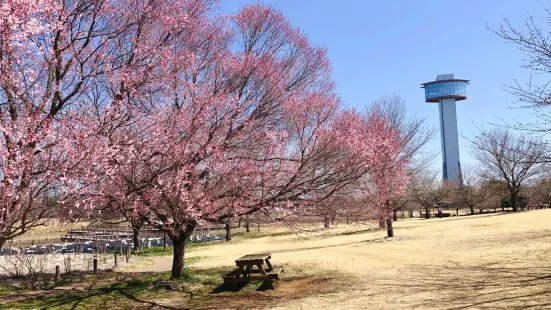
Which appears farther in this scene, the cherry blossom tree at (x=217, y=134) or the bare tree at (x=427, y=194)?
the bare tree at (x=427, y=194)

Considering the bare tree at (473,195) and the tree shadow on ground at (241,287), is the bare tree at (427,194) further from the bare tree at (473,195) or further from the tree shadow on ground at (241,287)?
A: the tree shadow on ground at (241,287)

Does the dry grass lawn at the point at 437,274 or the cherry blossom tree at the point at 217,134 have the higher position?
the cherry blossom tree at the point at 217,134

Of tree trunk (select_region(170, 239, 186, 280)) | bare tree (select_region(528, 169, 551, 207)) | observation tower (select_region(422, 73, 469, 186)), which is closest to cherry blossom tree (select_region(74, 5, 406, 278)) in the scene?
tree trunk (select_region(170, 239, 186, 280))

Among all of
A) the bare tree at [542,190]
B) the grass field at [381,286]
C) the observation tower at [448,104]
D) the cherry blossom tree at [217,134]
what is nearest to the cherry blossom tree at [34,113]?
the cherry blossom tree at [217,134]

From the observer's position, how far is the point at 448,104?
149875 millimetres

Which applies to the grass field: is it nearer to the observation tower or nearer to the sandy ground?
the sandy ground

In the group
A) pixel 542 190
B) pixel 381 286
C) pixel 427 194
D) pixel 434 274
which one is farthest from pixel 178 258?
pixel 542 190

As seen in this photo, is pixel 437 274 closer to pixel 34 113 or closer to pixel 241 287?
pixel 241 287

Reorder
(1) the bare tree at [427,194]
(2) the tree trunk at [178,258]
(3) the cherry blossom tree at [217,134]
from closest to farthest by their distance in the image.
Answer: (3) the cherry blossom tree at [217,134], (2) the tree trunk at [178,258], (1) the bare tree at [427,194]

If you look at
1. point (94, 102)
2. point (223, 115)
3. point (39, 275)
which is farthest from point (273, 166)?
point (39, 275)

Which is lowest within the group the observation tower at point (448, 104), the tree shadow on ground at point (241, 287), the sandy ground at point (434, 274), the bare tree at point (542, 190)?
the tree shadow on ground at point (241, 287)

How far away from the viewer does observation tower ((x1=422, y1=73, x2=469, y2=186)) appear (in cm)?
14538

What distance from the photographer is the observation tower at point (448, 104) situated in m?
145

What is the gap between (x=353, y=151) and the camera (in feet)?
38.0
